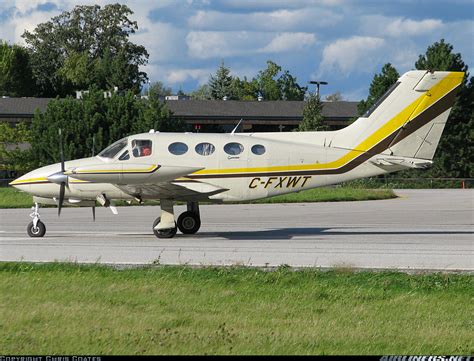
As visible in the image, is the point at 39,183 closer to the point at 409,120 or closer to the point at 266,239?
the point at 266,239

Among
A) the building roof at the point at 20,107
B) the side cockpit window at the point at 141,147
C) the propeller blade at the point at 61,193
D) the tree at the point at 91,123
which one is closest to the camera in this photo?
the propeller blade at the point at 61,193

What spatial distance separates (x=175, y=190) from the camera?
76.7ft

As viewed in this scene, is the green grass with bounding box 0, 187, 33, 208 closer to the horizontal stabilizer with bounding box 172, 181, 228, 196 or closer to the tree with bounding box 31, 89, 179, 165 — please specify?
the tree with bounding box 31, 89, 179, 165

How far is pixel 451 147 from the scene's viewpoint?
71.1m

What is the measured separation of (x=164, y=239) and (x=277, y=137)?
4206mm

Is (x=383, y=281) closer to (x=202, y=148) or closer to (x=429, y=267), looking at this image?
(x=429, y=267)

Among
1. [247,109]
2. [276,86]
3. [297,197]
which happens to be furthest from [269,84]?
[297,197]

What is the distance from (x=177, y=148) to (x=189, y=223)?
8.40 ft

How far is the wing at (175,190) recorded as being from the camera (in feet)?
76.2

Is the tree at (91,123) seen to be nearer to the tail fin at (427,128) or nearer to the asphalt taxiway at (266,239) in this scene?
the asphalt taxiway at (266,239)

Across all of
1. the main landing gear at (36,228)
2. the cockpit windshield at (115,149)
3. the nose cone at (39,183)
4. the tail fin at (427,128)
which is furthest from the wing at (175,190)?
the tail fin at (427,128)

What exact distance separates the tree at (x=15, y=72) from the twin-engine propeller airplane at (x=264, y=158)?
108684 millimetres

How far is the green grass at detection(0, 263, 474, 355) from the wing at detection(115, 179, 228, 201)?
22.1 ft

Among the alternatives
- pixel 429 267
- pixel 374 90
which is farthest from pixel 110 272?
pixel 374 90
